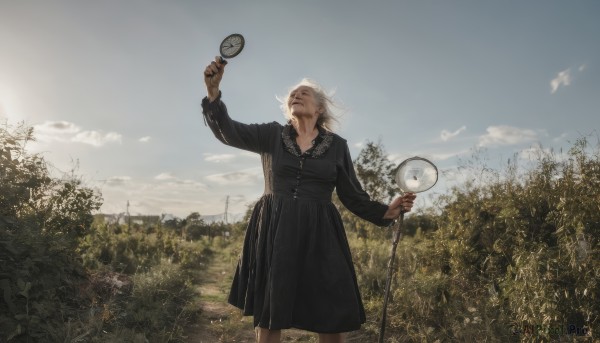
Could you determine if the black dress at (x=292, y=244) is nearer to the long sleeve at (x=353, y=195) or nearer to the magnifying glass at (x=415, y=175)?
the long sleeve at (x=353, y=195)

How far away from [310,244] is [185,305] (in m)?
3.32

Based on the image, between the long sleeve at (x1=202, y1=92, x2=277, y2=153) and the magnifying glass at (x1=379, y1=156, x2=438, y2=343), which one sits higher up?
the long sleeve at (x1=202, y1=92, x2=277, y2=153)

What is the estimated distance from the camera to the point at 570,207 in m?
3.60

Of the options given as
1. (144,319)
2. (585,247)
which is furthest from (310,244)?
(144,319)

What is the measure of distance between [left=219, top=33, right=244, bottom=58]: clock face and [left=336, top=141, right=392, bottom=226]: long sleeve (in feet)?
3.19

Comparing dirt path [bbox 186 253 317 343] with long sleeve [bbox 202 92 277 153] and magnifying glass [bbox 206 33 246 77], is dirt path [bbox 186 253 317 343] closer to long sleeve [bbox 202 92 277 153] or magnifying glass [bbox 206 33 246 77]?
long sleeve [bbox 202 92 277 153]

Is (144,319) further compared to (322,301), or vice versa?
(144,319)

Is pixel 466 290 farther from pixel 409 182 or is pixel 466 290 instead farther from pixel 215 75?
pixel 215 75

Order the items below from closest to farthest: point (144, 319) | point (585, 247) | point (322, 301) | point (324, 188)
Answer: point (322, 301)
point (324, 188)
point (585, 247)
point (144, 319)

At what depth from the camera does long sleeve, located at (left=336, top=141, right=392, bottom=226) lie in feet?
10.0

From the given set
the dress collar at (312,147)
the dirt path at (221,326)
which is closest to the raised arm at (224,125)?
the dress collar at (312,147)

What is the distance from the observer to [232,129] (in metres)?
2.85

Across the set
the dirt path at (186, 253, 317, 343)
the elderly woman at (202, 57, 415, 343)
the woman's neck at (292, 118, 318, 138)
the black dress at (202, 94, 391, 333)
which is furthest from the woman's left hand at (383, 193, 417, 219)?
the dirt path at (186, 253, 317, 343)

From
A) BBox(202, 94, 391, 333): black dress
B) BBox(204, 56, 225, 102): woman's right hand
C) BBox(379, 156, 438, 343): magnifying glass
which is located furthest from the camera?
BBox(379, 156, 438, 343): magnifying glass
